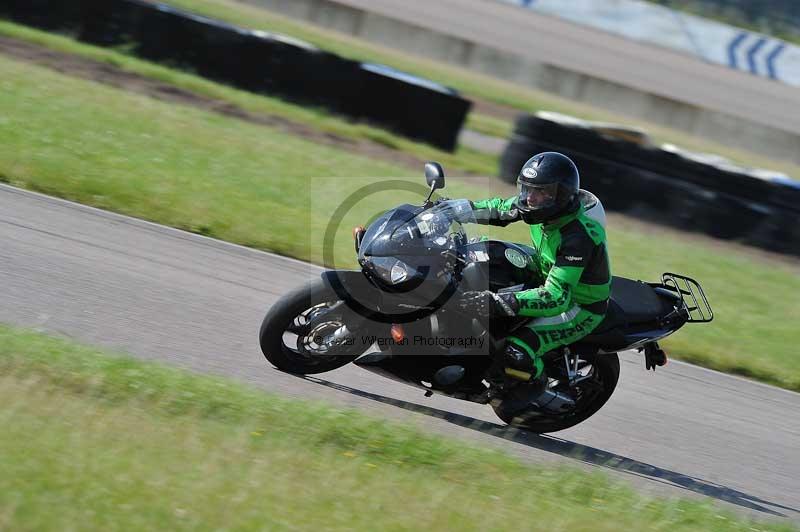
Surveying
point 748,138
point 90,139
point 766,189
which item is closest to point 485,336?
point 90,139

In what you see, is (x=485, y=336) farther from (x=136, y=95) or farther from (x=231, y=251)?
(x=136, y=95)

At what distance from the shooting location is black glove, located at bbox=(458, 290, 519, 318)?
5.57 metres

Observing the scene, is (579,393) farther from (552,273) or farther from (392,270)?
(392,270)

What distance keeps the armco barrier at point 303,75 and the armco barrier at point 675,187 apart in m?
1.60

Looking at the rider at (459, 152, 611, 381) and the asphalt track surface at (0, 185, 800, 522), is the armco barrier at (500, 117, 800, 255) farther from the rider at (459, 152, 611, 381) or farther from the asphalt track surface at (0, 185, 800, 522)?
the rider at (459, 152, 611, 381)

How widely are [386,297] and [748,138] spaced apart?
16545mm

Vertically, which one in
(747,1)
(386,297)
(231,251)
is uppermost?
(747,1)

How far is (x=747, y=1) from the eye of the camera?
32.0m

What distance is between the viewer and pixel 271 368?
602 centimetres

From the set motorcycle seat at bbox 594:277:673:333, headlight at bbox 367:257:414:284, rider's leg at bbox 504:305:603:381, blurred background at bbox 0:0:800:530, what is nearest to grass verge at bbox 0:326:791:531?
blurred background at bbox 0:0:800:530

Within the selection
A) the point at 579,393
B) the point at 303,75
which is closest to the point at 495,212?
the point at 579,393

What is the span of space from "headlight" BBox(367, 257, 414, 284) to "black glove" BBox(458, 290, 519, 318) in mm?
407

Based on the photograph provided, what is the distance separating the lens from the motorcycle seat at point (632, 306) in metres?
6.02

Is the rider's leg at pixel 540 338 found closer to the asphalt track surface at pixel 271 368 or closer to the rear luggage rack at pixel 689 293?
the asphalt track surface at pixel 271 368
